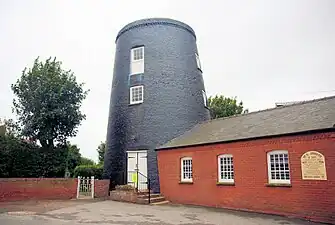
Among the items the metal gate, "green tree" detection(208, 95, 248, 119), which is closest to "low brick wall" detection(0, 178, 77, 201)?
the metal gate

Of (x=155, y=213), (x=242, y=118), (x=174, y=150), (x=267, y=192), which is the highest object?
(x=242, y=118)

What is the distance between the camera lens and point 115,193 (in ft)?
56.0

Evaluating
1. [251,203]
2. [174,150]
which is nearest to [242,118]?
[174,150]

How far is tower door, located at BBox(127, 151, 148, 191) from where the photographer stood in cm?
1800

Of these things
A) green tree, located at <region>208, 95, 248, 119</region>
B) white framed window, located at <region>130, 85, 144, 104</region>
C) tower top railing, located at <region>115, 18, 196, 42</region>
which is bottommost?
white framed window, located at <region>130, 85, 144, 104</region>

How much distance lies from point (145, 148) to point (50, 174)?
7.07 m

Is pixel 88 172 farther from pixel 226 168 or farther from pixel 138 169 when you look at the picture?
pixel 226 168

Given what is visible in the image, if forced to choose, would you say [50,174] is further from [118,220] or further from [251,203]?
[251,203]

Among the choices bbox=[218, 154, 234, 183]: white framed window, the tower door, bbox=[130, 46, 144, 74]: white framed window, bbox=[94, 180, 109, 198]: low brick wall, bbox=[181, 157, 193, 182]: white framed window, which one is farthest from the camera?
bbox=[130, 46, 144, 74]: white framed window

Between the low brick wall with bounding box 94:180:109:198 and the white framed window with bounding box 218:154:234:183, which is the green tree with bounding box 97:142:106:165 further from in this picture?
the white framed window with bounding box 218:154:234:183

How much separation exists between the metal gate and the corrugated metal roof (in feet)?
16.3

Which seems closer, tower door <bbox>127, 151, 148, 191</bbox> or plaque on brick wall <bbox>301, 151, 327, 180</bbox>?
plaque on brick wall <bbox>301, 151, 327, 180</bbox>

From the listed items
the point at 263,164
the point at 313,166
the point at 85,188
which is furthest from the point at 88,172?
the point at 313,166

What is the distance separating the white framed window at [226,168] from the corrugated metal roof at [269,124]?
906 mm
